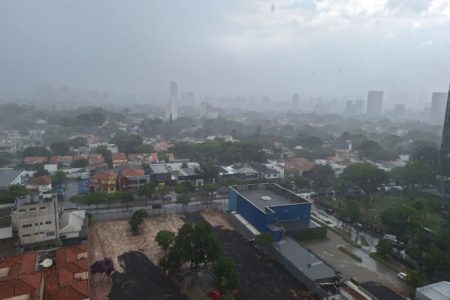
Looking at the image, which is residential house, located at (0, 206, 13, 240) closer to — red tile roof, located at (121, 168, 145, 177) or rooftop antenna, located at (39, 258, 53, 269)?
rooftop antenna, located at (39, 258, 53, 269)

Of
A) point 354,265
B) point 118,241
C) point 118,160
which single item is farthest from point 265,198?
point 118,160

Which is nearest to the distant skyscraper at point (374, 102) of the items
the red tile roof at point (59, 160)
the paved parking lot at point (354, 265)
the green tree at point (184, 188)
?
the red tile roof at point (59, 160)

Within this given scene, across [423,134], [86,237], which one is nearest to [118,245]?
[86,237]

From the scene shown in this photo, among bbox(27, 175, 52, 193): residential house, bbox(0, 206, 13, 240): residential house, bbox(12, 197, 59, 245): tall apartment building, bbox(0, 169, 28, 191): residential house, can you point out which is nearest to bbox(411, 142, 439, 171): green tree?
bbox(12, 197, 59, 245): tall apartment building

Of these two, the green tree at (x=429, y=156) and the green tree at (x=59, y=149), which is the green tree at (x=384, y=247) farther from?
the green tree at (x=59, y=149)

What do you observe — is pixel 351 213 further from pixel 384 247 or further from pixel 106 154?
pixel 106 154

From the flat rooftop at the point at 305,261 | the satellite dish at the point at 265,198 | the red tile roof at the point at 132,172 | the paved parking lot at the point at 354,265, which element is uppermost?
the satellite dish at the point at 265,198

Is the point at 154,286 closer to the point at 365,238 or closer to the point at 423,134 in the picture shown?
the point at 365,238

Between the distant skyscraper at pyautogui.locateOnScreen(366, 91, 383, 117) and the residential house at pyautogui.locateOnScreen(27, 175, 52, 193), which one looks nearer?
the residential house at pyautogui.locateOnScreen(27, 175, 52, 193)
